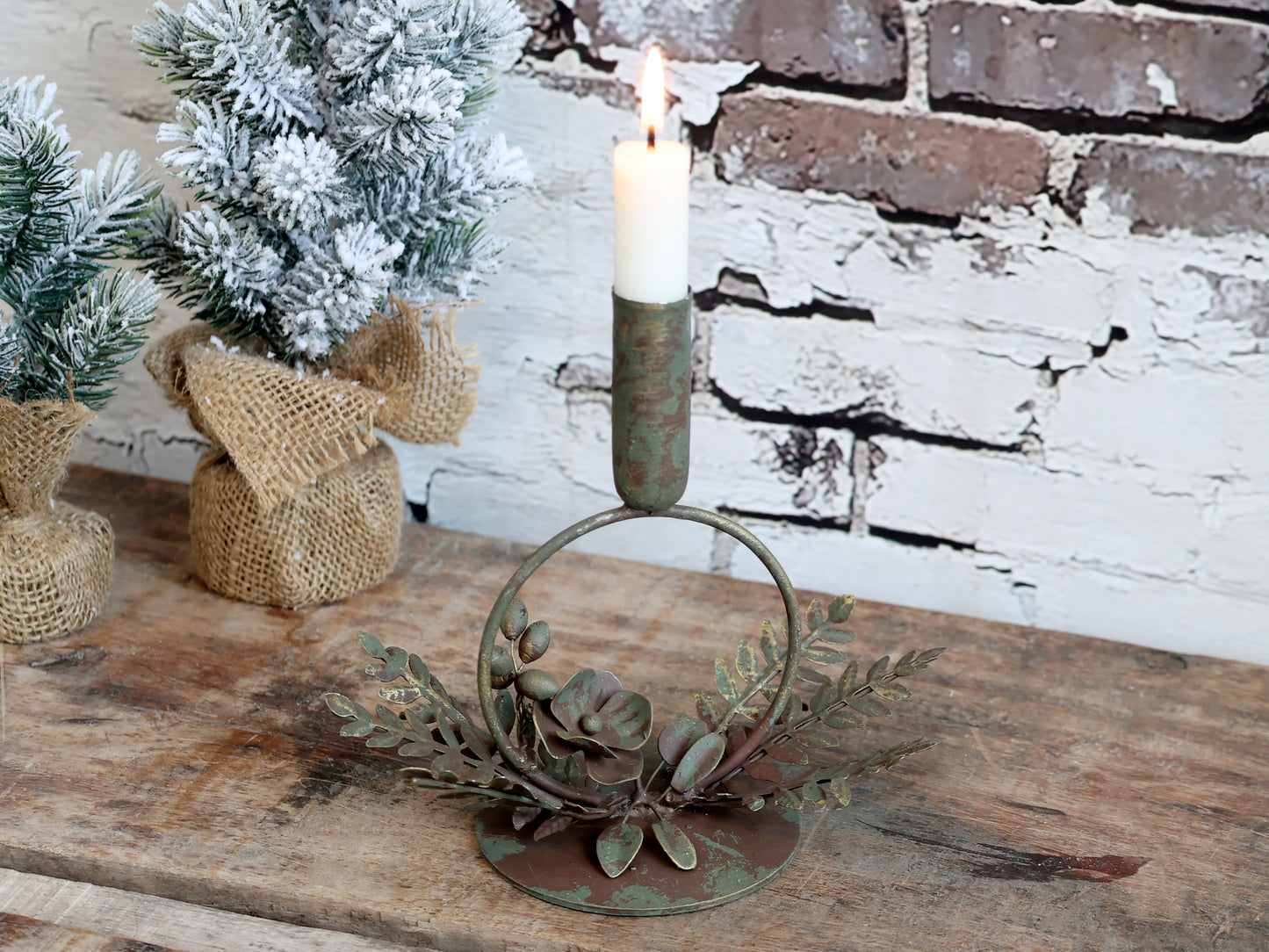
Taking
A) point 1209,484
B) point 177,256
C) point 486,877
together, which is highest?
point 177,256

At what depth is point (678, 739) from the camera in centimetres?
62

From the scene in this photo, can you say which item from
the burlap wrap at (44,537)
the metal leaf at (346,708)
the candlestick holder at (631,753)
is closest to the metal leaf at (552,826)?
the candlestick holder at (631,753)

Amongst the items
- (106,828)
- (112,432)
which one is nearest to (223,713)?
(106,828)

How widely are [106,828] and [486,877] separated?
0.65ft

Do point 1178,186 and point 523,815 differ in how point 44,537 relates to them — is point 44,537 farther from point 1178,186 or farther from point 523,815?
point 1178,186

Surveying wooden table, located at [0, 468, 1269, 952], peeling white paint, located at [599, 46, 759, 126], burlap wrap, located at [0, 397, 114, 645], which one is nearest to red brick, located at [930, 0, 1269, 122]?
peeling white paint, located at [599, 46, 759, 126]

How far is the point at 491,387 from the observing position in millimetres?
1008

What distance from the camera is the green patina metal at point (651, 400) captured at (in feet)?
1.74

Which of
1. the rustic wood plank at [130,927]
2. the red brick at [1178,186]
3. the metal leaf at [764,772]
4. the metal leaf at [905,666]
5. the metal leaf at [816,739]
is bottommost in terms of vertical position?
the rustic wood plank at [130,927]

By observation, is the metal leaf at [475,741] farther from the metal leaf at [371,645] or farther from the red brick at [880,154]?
the red brick at [880,154]

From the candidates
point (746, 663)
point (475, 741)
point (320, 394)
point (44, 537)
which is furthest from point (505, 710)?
point (44, 537)

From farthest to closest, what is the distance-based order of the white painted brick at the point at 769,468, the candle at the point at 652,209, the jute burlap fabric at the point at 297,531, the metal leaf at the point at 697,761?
the white painted brick at the point at 769,468
the jute burlap fabric at the point at 297,531
the metal leaf at the point at 697,761
the candle at the point at 652,209

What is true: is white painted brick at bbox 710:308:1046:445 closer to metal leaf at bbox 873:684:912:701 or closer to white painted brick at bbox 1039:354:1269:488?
white painted brick at bbox 1039:354:1269:488

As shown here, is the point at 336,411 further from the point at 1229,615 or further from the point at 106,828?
the point at 1229,615
